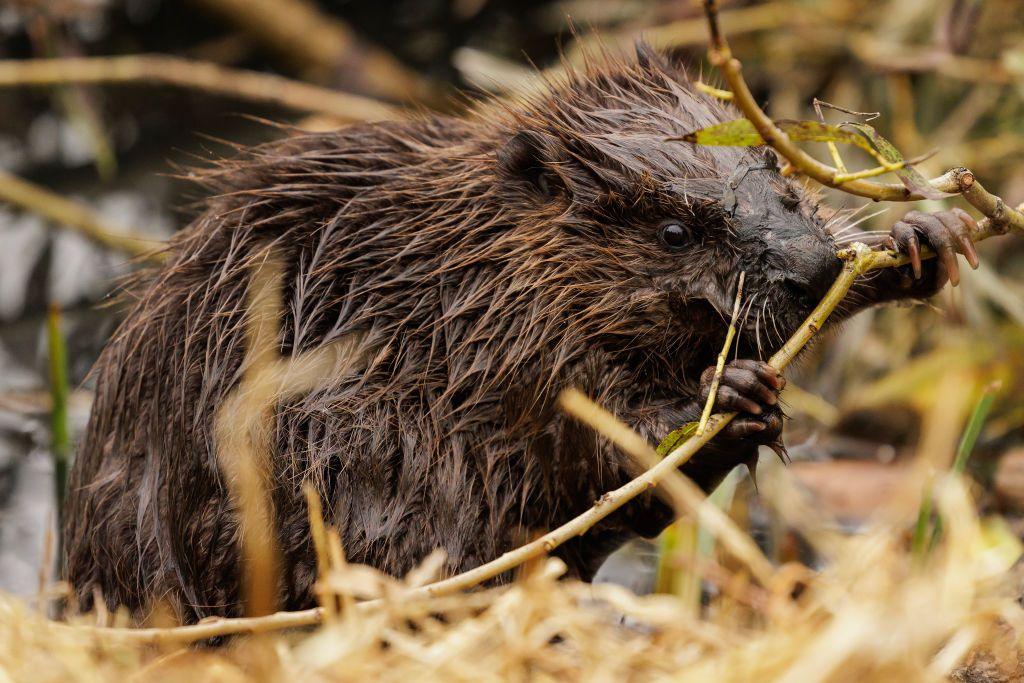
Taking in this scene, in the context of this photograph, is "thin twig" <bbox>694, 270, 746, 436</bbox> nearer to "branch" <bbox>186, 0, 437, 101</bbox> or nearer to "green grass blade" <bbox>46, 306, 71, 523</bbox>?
"green grass blade" <bbox>46, 306, 71, 523</bbox>

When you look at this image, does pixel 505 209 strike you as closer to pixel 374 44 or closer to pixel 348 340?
pixel 348 340

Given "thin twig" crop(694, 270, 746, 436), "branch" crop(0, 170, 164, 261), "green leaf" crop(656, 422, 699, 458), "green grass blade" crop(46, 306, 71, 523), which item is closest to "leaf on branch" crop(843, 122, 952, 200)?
"thin twig" crop(694, 270, 746, 436)

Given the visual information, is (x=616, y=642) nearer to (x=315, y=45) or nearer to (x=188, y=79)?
(x=188, y=79)

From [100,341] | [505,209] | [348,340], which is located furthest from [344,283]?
[100,341]

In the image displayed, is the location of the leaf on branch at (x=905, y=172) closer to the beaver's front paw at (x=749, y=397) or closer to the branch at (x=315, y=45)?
the beaver's front paw at (x=749, y=397)

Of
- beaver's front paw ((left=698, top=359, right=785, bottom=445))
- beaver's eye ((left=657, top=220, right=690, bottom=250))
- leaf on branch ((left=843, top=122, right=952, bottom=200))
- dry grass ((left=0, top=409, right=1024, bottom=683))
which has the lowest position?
dry grass ((left=0, top=409, right=1024, bottom=683))

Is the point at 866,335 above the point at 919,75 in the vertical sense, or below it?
below
